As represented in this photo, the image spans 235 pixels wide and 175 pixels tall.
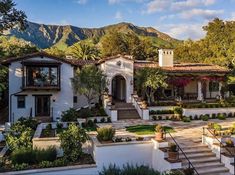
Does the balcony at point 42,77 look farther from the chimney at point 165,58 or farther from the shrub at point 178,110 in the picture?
the chimney at point 165,58

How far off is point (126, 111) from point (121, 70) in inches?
176

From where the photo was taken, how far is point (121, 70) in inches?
1162

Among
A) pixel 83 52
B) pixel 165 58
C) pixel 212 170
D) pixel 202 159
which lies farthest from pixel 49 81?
pixel 83 52

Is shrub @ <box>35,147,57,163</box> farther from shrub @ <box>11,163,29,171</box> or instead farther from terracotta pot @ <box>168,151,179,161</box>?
terracotta pot @ <box>168,151,179,161</box>

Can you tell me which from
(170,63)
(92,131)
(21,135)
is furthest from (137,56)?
(21,135)

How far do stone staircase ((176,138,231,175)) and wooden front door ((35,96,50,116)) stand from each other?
14.6 m

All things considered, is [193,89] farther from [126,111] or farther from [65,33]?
[65,33]

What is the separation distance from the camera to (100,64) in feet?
100

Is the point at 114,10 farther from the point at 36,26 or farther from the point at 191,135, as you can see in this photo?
the point at 36,26

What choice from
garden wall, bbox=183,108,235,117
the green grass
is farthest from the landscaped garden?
garden wall, bbox=183,108,235,117

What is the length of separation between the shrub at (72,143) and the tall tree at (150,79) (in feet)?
45.4

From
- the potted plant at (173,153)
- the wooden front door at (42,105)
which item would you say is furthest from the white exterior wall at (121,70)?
the potted plant at (173,153)

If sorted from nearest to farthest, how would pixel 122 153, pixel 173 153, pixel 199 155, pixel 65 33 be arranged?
1. pixel 173 153
2. pixel 122 153
3. pixel 199 155
4. pixel 65 33

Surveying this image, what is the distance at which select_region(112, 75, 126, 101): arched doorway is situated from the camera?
31844 mm
